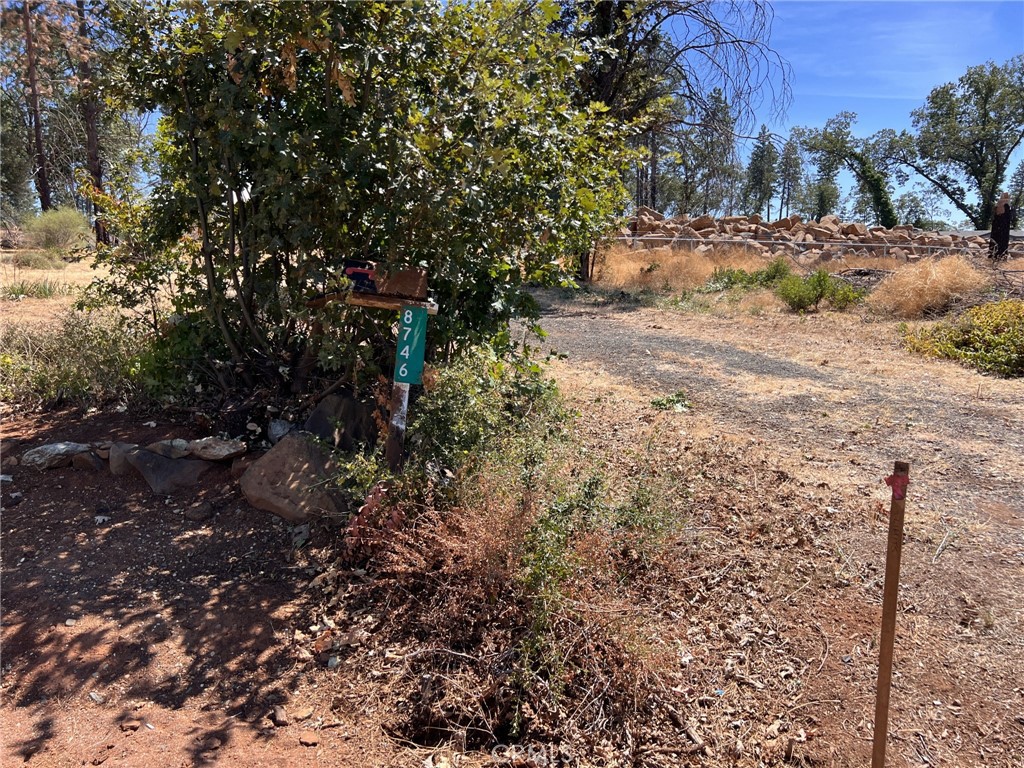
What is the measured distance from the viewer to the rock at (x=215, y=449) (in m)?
4.38

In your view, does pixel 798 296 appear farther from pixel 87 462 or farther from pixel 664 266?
pixel 87 462

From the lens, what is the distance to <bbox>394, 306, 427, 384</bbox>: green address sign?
145 inches

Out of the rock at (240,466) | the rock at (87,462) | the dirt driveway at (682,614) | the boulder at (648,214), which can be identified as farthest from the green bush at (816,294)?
the boulder at (648,214)

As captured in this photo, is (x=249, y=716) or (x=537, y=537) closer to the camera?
(x=249, y=716)

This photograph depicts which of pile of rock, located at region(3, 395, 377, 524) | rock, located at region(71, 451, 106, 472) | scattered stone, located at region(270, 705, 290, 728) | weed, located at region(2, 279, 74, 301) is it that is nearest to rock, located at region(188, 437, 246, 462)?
pile of rock, located at region(3, 395, 377, 524)

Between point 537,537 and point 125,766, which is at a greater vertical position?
point 537,537

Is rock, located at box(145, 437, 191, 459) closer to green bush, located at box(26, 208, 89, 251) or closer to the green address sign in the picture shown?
the green address sign

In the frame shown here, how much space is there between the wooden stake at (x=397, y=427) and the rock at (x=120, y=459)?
172cm

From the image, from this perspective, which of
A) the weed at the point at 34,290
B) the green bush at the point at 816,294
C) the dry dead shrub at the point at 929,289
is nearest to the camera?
the weed at the point at 34,290

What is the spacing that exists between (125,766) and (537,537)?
1.71 m

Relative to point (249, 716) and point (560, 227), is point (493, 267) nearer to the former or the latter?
point (560, 227)

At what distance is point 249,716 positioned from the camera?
281cm

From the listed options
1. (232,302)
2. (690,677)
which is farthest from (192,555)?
(690,677)

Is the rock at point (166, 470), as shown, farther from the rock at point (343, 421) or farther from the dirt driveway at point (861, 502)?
the dirt driveway at point (861, 502)
